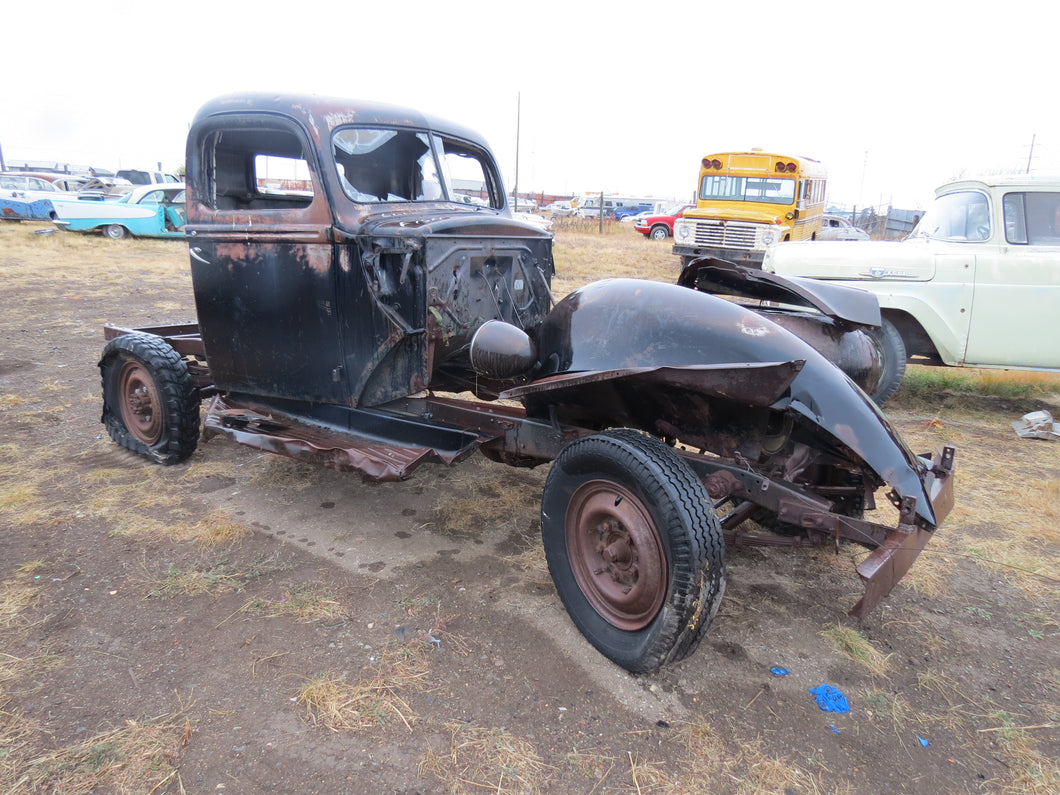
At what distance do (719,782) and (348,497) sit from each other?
2670 mm

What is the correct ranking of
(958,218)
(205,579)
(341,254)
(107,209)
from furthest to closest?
(107,209)
(958,218)
(341,254)
(205,579)

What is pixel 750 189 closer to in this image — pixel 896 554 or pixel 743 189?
pixel 743 189

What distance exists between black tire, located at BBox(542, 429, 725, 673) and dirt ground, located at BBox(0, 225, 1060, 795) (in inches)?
6.6

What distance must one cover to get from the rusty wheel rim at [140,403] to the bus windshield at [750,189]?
13.5 metres

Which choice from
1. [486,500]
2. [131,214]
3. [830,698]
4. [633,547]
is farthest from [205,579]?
[131,214]

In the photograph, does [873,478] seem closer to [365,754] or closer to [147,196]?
[365,754]

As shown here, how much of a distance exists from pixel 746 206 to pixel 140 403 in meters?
13.4

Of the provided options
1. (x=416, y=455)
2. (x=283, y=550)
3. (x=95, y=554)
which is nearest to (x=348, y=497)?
(x=283, y=550)

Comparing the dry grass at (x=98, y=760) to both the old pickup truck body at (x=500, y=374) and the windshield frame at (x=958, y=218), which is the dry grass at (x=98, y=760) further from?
the windshield frame at (x=958, y=218)

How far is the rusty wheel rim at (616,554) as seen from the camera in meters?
2.37

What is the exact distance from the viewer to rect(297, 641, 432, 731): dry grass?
7.31ft

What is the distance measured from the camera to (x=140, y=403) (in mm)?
4375

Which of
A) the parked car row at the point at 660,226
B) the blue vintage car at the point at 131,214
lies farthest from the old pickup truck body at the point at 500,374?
the parked car row at the point at 660,226

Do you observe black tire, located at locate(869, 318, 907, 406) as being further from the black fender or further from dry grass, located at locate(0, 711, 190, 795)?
dry grass, located at locate(0, 711, 190, 795)
